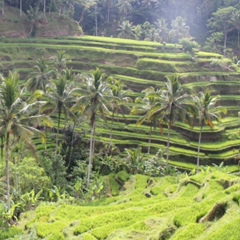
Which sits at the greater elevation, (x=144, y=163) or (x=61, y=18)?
(x=61, y=18)

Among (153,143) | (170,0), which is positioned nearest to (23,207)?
(153,143)

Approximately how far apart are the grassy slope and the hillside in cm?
5390

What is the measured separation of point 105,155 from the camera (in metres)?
41.0

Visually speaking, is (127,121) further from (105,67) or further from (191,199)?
(191,199)

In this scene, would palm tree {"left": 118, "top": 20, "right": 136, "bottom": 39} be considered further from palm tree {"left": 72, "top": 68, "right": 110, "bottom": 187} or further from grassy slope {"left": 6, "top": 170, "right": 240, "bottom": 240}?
grassy slope {"left": 6, "top": 170, "right": 240, "bottom": 240}

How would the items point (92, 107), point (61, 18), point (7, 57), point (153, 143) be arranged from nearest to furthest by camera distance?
point (92, 107), point (153, 143), point (7, 57), point (61, 18)

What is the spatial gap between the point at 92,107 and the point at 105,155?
1027cm

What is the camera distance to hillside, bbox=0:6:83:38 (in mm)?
72625

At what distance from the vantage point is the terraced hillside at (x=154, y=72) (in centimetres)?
4478

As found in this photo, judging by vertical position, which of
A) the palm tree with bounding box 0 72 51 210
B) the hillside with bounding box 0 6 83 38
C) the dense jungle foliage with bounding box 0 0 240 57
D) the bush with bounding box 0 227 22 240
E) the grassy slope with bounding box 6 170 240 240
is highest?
the dense jungle foliage with bounding box 0 0 240 57

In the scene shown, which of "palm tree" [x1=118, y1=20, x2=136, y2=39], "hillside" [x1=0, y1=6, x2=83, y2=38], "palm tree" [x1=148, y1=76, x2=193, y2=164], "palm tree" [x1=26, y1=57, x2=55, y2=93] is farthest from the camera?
"palm tree" [x1=118, y1=20, x2=136, y2=39]

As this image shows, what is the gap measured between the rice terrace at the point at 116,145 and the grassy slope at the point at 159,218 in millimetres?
57

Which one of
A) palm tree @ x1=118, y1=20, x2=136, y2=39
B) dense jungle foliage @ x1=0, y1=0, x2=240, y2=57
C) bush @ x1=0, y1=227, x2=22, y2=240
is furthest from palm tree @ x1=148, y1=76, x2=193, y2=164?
palm tree @ x1=118, y1=20, x2=136, y2=39

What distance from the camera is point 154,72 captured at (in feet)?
198
